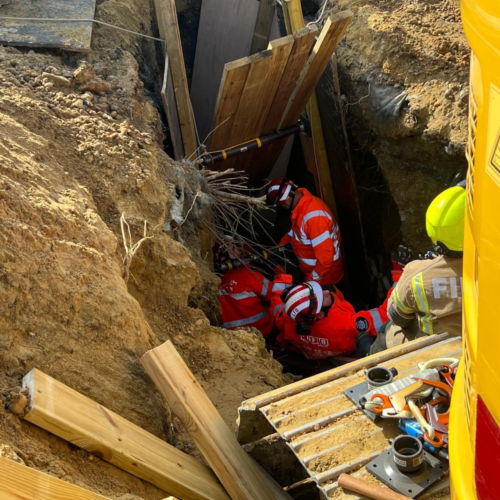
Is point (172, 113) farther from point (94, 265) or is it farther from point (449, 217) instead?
point (449, 217)

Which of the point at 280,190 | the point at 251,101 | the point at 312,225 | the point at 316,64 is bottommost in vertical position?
the point at 312,225

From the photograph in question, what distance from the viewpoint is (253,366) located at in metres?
3.97

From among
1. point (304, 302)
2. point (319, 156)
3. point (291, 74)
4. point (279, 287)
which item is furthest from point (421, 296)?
point (319, 156)

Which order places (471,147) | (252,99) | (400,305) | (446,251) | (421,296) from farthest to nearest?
(252,99), (400,305), (421,296), (446,251), (471,147)

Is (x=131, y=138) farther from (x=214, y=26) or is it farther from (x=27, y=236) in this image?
(x=214, y=26)

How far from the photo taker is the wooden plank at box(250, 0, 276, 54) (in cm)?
686

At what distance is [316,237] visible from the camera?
21.0 feet

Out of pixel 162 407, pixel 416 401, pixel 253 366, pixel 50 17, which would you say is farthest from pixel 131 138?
pixel 416 401

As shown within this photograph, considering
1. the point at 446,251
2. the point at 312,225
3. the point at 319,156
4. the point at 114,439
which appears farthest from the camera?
the point at 319,156

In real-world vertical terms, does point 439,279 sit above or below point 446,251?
below

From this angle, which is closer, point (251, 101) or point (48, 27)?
point (48, 27)

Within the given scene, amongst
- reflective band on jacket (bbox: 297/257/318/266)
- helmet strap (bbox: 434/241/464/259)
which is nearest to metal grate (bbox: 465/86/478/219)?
helmet strap (bbox: 434/241/464/259)

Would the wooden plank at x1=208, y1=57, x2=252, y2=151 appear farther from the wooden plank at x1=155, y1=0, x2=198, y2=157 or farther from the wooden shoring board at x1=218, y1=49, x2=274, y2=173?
the wooden plank at x1=155, y1=0, x2=198, y2=157

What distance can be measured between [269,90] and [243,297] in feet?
6.76
